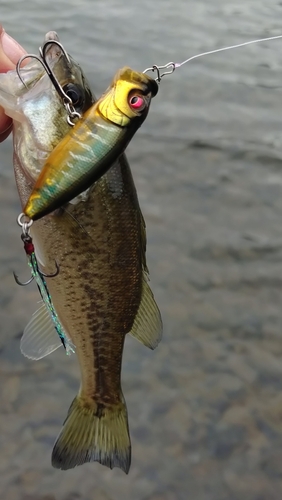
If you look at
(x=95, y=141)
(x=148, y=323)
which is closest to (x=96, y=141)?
(x=95, y=141)

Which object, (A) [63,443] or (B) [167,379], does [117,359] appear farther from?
(B) [167,379]

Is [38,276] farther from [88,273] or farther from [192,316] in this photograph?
[192,316]

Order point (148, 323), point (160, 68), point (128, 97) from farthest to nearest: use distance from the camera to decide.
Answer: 1. point (148, 323)
2. point (160, 68)
3. point (128, 97)

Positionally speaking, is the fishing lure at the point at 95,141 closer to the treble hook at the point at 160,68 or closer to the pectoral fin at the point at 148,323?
the treble hook at the point at 160,68

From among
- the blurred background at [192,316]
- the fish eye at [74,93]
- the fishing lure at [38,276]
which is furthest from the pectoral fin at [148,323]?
the blurred background at [192,316]

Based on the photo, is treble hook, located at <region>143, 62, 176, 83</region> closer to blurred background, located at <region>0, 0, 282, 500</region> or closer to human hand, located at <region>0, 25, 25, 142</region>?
human hand, located at <region>0, 25, 25, 142</region>

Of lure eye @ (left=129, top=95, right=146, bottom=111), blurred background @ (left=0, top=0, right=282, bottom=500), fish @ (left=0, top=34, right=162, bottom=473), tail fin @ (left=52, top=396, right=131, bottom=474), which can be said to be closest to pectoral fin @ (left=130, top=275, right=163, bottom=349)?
fish @ (left=0, top=34, right=162, bottom=473)

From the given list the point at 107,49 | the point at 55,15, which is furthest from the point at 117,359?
the point at 55,15
